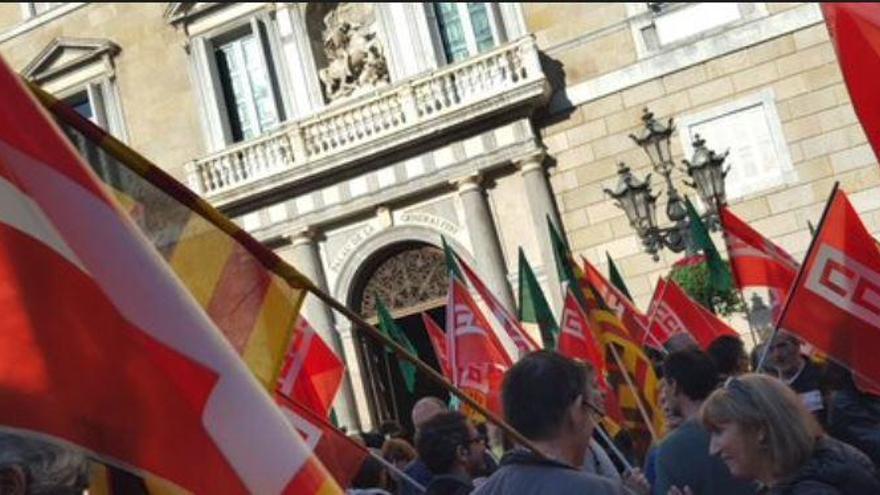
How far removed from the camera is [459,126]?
14.9 meters

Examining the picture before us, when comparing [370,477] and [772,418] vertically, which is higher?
[772,418]

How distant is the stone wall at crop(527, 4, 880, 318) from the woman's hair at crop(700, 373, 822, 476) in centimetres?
1088

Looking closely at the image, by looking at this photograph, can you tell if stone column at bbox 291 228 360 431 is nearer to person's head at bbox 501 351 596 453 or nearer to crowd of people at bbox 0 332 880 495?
crowd of people at bbox 0 332 880 495

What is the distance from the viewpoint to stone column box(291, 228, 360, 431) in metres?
15.5

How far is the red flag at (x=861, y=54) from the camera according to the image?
12.1 feet

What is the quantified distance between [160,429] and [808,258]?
362 centimetres

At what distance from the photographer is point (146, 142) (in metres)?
18.0

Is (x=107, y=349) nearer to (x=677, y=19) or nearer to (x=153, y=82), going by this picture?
(x=677, y=19)

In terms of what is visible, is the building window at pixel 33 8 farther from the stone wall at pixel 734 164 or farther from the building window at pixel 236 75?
the stone wall at pixel 734 164

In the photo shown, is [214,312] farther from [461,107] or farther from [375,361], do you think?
[375,361]

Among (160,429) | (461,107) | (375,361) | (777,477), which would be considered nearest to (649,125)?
(461,107)

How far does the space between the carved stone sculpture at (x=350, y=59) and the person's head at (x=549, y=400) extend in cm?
1372

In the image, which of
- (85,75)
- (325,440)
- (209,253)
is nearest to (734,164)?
(325,440)

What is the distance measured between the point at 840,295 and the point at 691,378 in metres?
1.23
